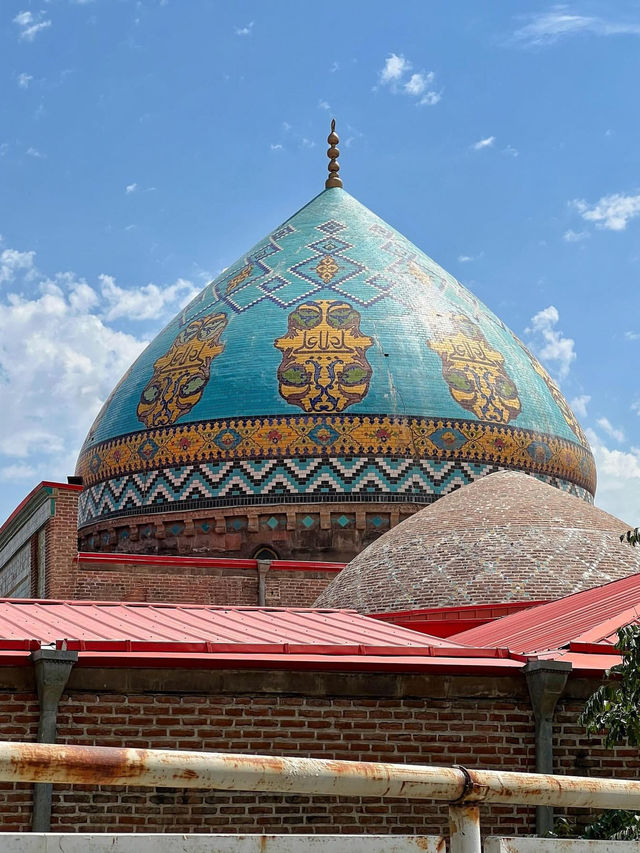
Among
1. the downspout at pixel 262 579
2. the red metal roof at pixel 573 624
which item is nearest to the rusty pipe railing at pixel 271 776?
the red metal roof at pixel 573 624

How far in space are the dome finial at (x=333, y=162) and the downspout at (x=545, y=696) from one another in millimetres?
16234

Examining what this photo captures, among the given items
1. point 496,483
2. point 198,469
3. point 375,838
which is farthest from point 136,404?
point 375,838

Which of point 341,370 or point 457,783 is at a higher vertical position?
point 341,370

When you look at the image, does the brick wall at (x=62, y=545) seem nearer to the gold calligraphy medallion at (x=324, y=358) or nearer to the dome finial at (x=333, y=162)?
the gold calligraphy medallion at (x=324, y=358)

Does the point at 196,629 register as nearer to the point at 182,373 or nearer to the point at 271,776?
the point at 271,776

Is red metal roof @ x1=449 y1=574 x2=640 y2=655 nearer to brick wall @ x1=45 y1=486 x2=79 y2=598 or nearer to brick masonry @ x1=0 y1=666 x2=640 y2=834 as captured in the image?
brick masonry @ x1=0 y1=666 x2=640 y2=834

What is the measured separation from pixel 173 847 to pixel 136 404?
56.0 ft

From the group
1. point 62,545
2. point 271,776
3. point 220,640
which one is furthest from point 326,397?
point 271,776

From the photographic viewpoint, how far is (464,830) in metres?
3.37

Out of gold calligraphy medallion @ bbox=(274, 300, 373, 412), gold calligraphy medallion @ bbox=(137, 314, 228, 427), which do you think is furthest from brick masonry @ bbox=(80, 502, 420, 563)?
gold calligraphy medallion @ bbox=(137, 314, 228, 427)

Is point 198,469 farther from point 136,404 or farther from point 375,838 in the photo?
point 375,838

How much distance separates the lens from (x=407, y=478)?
18.8m

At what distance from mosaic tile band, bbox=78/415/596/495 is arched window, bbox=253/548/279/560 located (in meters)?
1.18

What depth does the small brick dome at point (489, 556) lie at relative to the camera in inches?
533
